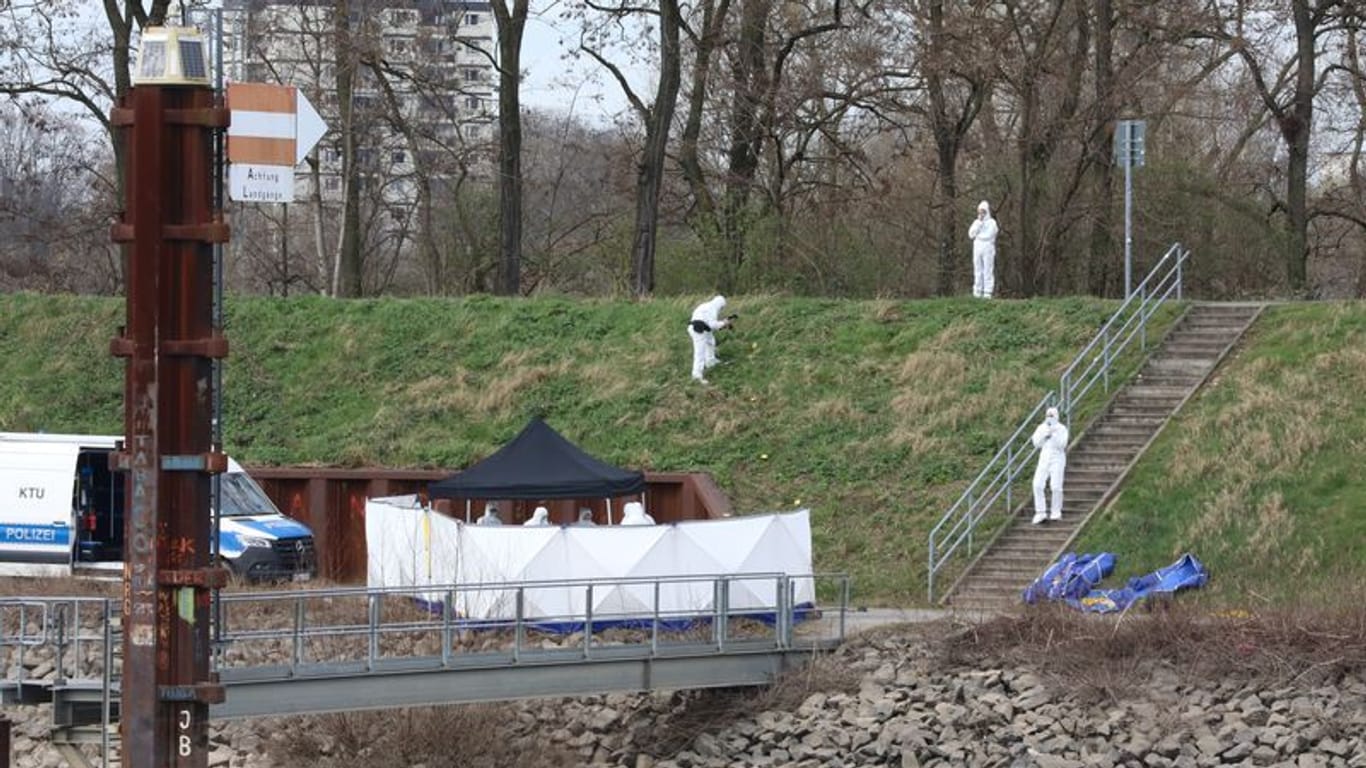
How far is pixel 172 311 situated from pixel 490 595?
13643 millimetres

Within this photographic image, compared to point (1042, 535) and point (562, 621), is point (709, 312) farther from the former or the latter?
point (562, 621)

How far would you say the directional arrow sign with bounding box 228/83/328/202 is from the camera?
13.9 m

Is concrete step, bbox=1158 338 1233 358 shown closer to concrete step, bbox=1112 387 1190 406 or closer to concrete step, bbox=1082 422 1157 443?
concrete step, bbox=1112 387 1190 406

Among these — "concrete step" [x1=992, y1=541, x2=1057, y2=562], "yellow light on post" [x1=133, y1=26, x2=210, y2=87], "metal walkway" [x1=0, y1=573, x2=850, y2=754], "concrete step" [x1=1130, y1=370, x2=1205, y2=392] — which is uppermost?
"yellow light on post" [x1=133, y1=26, x2=210, y2=87]

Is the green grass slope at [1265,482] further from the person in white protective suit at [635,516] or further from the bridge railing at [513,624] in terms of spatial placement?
the person in white protective suit at [635,516]

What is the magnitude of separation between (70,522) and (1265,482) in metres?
16.3

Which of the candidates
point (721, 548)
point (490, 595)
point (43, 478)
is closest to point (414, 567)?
point (490, 595)

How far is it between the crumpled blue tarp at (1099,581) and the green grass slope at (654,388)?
2.40 metres

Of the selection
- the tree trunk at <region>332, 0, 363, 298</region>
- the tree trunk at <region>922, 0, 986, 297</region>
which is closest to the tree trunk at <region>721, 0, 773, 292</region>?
the tree trunk at <region>922, 0, 986, 297</region>

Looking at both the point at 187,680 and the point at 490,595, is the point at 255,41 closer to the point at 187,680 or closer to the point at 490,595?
the point at 490,595

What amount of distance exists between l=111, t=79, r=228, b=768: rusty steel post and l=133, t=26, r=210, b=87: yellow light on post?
0.21ft

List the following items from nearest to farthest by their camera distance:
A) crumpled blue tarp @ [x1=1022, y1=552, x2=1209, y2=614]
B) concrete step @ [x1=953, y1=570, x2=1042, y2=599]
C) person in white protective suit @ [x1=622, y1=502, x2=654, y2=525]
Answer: person in white protective suit @ [x1=622, y1=502, x2=654, y2=525] → crumpled blue tarp @ [x1=1022, y1=552, x2=1209, y2=614] → concrete step @ [x1=953, y1=570, x2=1042, y2=599]

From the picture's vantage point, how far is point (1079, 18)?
4656 cm

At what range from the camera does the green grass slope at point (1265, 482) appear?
97.1ft
